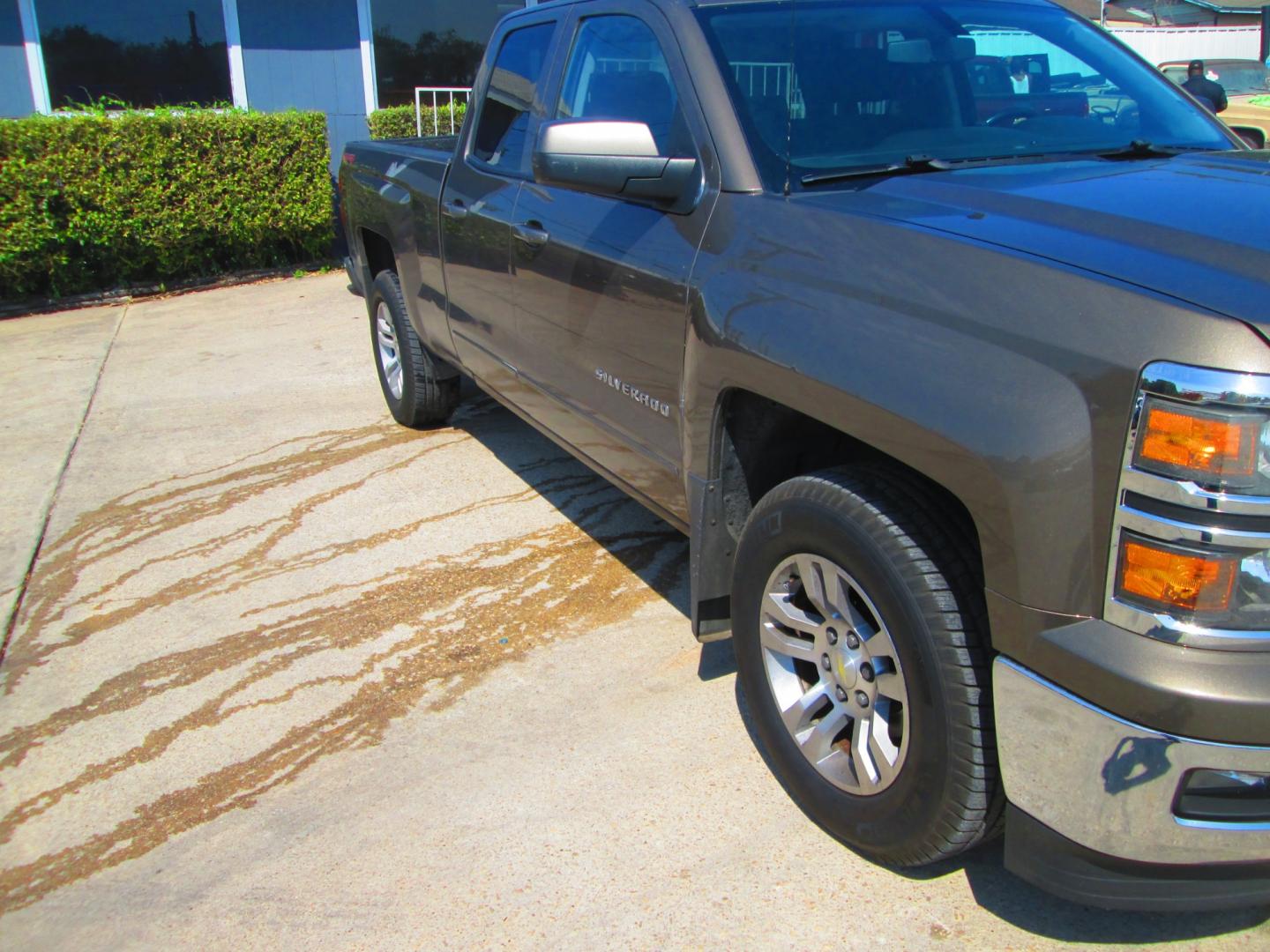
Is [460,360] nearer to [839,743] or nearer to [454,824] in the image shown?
[454,824]

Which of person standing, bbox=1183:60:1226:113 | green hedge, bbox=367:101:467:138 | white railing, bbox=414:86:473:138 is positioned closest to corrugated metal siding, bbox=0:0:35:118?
green hedge, bbox=367:101:467:138

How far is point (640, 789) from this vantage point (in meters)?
3.01

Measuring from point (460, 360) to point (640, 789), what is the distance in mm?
2453

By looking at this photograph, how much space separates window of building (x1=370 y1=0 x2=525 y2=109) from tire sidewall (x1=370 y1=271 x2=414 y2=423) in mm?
8173

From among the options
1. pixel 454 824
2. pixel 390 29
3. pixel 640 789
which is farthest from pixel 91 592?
pixel 390 29

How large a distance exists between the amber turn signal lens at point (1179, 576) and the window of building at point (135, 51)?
12.6 metres

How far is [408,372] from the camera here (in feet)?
18.7

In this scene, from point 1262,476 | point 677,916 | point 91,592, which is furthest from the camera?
point 91,592

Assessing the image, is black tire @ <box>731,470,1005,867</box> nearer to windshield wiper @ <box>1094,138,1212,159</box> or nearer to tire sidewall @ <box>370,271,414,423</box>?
windshield wiper @ <box>1094,138,1212,159</box>

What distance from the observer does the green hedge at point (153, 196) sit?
29.5 ft

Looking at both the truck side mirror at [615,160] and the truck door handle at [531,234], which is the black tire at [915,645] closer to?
the truck side mirror at [615,160]

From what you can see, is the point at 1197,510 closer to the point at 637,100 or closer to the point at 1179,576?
the point at 1179,576

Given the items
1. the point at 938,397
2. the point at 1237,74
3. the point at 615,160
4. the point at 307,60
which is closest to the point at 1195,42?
the point at 1237,74

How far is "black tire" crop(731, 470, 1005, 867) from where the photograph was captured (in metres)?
2.19
